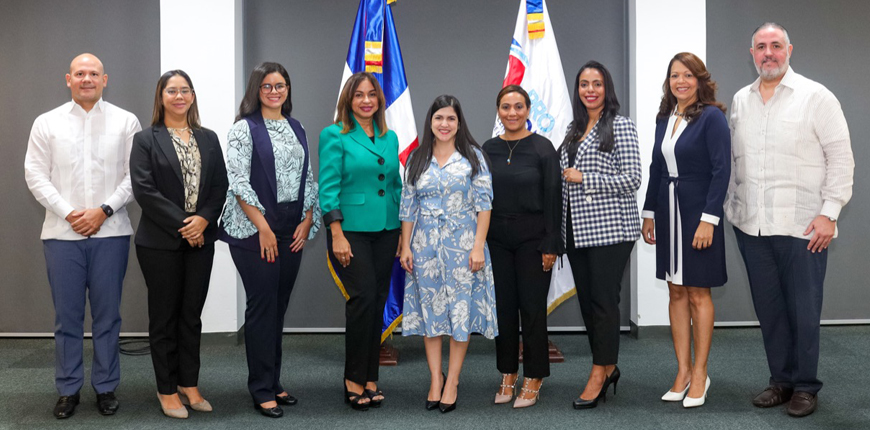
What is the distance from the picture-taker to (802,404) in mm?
3133

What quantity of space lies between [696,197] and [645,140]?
1663mm

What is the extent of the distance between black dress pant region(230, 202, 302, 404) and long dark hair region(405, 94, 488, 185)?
559mm

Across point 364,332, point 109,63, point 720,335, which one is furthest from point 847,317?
point 109,63

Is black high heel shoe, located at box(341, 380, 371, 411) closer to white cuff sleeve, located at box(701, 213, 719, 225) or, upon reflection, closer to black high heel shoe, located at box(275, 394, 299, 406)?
black high heel shoe, located at box(275, 394, 299, 406)

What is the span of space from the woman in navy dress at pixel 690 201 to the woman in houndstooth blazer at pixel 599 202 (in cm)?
18

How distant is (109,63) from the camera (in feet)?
15.6

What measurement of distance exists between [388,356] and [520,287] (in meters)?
1.31

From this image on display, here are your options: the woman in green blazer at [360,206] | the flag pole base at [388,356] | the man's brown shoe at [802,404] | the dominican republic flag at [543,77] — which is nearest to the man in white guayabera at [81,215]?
the woman in green blazer at [360,206]

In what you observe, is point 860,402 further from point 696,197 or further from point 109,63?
point 109,63

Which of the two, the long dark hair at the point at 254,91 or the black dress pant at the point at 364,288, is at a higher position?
the long dark hair at the point at 254,91

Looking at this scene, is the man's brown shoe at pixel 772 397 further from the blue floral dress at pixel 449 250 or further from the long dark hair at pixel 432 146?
the long dark hair at pixel 432 146

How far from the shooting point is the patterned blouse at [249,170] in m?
3.00

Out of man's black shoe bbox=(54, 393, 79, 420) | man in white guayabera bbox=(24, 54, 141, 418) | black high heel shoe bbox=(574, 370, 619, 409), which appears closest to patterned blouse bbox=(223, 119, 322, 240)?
man in white guayabera bbox=(24, 54, 141, 418)

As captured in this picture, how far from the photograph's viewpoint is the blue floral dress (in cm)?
309
